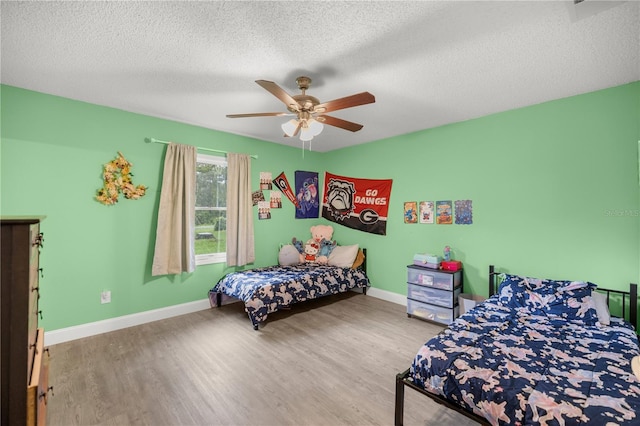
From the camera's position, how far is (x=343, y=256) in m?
4.59

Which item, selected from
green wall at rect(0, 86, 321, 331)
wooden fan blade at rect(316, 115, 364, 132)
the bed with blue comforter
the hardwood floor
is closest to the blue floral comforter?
the hardwood floor

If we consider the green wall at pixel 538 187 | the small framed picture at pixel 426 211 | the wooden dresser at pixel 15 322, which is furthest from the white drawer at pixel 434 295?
the wooden dresser at pixel 15 322

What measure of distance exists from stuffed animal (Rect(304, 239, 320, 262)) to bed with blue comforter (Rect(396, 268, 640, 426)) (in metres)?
2.76

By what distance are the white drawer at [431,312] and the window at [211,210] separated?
271 centimetres

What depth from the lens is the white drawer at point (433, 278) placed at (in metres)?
3.36

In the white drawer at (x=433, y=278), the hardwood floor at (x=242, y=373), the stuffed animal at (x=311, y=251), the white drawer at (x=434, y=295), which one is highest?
the stuffed animal at (x=311, y=251)

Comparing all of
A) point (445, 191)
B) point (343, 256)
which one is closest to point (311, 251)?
point (343, 256)

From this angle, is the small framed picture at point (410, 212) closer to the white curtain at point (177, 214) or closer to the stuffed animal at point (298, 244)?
the stuffed animal at point (298, 244)

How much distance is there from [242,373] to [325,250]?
269 cm

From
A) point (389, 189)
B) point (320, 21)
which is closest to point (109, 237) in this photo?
point (320, 21)

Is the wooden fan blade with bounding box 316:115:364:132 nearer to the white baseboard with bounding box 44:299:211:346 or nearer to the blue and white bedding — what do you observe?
the blue and white bedding

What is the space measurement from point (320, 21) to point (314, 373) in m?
2.63

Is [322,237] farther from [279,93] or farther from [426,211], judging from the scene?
[279,93]

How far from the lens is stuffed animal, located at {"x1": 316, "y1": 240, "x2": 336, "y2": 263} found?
4743mm
